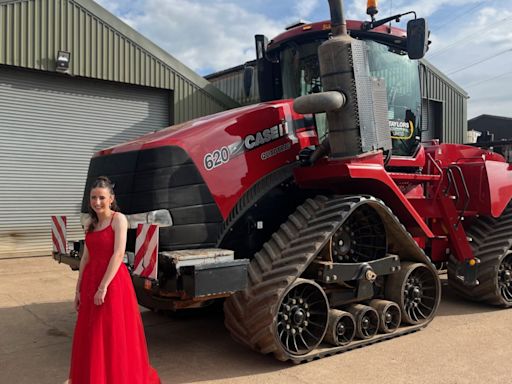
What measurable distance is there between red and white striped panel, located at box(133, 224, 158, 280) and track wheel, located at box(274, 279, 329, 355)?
1103 mm

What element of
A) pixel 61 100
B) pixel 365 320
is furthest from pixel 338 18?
pixel 61 100

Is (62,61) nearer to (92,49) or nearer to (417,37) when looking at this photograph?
(92,49)

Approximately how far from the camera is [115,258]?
3.37 metres

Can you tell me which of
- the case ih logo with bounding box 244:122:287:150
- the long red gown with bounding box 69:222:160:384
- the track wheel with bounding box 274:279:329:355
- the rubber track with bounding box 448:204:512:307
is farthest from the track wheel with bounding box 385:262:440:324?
the long red gown with bounding box 69:222:160:384

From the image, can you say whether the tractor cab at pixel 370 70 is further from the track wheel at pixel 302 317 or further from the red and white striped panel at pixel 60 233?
the red and white striped panel at pixel 60 233

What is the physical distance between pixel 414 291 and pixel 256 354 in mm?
1839

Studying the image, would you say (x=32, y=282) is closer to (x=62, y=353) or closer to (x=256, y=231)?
(x=62, y=353)

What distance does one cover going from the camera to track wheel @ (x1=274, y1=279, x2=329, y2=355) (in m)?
4.30

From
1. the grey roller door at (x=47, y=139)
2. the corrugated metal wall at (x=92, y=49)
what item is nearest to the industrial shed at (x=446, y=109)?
the corrugated metal wall at (x=92, y=49)

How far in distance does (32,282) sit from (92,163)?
436cm

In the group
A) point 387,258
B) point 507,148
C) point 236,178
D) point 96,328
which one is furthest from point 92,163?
point 507,148

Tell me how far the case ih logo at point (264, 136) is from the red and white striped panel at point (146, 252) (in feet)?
4.30

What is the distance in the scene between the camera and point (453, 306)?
6602 millimetres

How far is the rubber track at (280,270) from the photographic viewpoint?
4.14m
